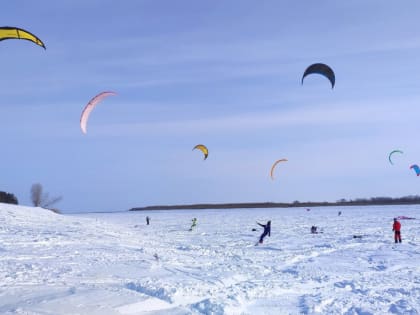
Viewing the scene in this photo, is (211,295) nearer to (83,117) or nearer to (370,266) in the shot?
(370,266)

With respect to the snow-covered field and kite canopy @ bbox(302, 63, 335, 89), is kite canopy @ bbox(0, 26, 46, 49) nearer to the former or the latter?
the snow-covered field

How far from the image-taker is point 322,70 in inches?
569

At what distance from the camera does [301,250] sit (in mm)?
13117

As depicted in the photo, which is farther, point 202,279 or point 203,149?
point 203,149

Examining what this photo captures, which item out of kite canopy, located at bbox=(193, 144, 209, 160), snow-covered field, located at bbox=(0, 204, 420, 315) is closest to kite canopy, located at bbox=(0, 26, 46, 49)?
snow-covered field, located at bbox=(0, 204, 420, 315)

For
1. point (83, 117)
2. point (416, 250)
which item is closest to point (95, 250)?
point (83, 117)

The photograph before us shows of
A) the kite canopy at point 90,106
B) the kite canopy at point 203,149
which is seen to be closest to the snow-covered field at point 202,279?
the kite canopy at point 90,106

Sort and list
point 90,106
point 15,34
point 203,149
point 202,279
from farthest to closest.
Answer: point 203,149, point 90,106, point 202,279, point 15,34

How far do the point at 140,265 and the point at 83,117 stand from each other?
4.82 metres

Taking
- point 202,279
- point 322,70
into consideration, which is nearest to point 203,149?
point 322,70

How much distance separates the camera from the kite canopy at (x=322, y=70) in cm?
1419

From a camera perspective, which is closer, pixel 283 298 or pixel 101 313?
pixel 101 313

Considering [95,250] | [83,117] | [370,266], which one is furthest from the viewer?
[83,117]

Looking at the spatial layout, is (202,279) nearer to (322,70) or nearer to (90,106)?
(90,106)
